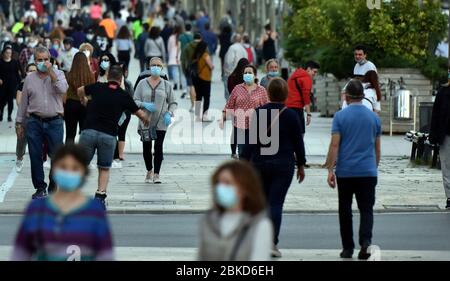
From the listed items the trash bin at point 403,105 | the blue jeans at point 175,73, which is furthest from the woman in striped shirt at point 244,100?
the blue jeans at point 175,73

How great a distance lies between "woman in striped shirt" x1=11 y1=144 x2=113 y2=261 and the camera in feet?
27.8

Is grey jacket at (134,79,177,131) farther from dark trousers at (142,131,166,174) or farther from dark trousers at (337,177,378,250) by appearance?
dark trousers at (337,177,378,250)

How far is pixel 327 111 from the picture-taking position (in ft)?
104

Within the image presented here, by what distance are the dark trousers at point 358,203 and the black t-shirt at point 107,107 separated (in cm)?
334

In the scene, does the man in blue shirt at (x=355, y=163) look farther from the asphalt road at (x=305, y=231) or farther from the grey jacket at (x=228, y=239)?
the grey jacket at (x=228, y=239)

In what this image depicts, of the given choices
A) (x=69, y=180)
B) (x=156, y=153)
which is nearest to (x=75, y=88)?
(x=156, y=153)

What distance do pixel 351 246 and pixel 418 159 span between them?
9229mm

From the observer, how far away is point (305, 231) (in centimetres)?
1625

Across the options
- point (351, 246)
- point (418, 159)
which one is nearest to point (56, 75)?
point (351, 246)

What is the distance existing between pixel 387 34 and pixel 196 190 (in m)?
9.14

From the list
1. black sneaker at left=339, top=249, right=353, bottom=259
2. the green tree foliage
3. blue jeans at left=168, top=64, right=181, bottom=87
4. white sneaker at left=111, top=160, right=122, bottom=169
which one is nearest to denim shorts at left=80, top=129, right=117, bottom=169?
black sneaker at left=339, top=249, right=353, bottom=259

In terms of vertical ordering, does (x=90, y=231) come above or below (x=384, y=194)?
above

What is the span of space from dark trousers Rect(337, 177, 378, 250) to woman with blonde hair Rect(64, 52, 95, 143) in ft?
20.5

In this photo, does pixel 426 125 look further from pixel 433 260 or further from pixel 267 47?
pixel 267 47
